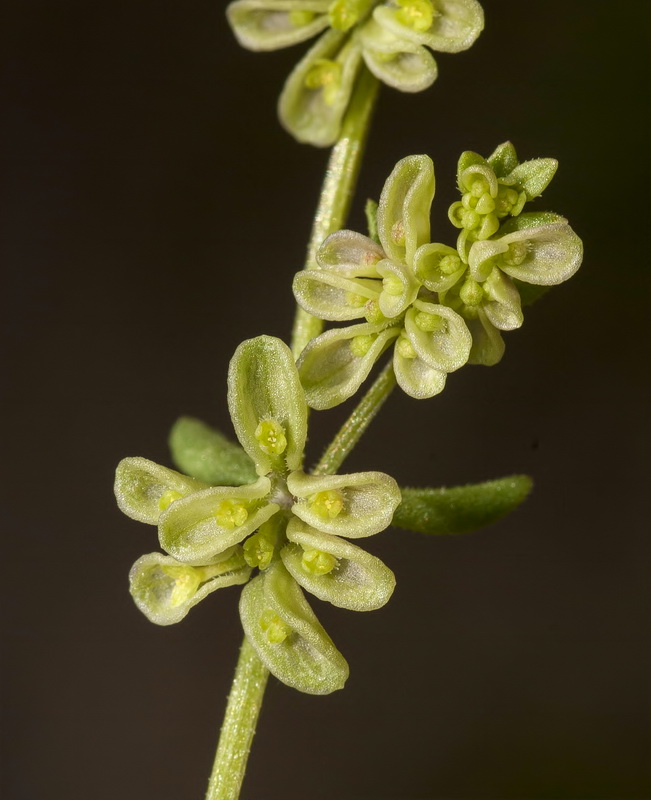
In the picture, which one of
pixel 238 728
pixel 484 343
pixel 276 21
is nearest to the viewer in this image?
pixel 484 343

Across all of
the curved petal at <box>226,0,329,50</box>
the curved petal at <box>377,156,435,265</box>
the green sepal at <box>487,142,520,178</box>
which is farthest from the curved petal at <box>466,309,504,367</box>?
the curved petal at <box>226,0,329,50</box>

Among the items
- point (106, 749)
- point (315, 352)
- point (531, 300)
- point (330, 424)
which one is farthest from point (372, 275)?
point (106, 749)

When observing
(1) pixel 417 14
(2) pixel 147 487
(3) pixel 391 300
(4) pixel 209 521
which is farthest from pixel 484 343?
(1) pixel 417 14

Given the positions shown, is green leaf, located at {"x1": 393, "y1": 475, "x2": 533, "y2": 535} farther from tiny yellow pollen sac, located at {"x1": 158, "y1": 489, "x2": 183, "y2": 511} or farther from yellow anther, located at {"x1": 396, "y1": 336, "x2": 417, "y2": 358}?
tiny yellow pollen sac, located at {"x1": 158, "y1": 489, "x2": 183, "y2": 511}

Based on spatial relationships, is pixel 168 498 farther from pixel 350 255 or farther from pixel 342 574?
pixel 350 255

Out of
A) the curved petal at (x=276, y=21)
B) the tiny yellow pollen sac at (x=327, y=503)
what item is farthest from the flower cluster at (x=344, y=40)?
the tiny yellow pollen sac at (x=327, y=503)

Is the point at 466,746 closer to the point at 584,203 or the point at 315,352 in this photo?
the point at 584,203
